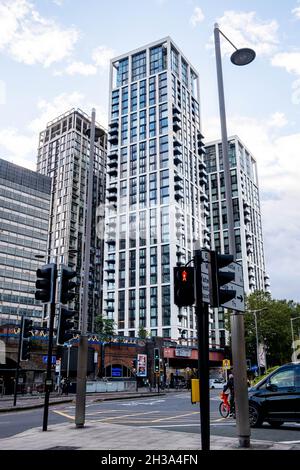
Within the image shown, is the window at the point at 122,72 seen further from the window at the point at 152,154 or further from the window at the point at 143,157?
the window at the point at 152,154

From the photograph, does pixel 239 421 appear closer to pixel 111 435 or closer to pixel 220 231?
pixel 111 435

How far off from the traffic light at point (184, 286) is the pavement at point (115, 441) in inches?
141

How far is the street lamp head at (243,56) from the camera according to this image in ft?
33.6

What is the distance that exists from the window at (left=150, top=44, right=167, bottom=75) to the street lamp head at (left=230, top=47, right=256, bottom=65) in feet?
345

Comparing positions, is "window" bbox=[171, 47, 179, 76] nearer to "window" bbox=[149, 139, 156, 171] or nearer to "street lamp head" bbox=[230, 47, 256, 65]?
"window" bbox=[149, 139, 156, 171]

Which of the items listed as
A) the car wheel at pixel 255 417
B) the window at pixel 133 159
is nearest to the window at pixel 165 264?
the window at pixel 133 159

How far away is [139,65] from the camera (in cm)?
11481

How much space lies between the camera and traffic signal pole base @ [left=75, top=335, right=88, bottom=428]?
12266 millimetres

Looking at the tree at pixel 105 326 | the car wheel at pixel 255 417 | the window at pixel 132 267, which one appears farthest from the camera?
the window at pixel 132 267

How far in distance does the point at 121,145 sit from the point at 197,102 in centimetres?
2598

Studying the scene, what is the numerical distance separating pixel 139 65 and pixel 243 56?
111509mm

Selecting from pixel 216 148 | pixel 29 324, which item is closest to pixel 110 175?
pixel 216 148

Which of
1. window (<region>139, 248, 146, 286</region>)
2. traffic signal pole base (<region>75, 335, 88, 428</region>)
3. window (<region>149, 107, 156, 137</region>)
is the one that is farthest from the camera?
window (<region>149, 107, 156, 137</region>)

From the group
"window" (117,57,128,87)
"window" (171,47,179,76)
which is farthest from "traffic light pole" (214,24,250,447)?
"window" (117,57,128,87)
